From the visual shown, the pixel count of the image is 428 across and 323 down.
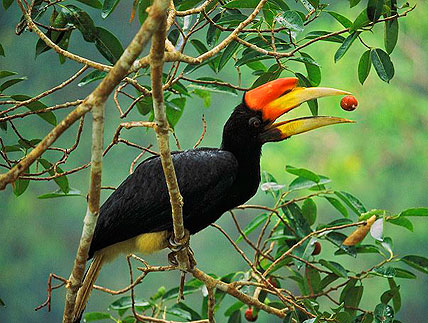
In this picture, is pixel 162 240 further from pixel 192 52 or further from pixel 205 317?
pixel 192 52

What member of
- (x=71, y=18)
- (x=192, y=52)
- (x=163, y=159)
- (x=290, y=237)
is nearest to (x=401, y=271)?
(x=290, y=237)

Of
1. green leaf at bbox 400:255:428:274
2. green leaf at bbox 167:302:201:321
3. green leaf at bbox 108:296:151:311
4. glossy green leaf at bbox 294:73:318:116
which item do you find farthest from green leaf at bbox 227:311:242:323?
glossy green leaf at bbox 294:73:318:116

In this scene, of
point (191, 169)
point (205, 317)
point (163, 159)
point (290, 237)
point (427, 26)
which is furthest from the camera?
point (427, 26)

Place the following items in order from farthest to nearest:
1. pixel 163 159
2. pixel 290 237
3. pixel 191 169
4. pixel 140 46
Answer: pixel 290 237 < pixel 191 169 < pixel 163 159 < pixel 140 46

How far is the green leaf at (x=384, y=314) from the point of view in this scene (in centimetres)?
145

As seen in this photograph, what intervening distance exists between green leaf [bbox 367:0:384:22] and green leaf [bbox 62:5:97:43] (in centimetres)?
62

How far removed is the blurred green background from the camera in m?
3.53

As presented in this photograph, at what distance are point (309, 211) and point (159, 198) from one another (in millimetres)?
514

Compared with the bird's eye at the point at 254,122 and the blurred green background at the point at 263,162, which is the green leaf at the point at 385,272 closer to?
the bird's eye at the point at 254,122

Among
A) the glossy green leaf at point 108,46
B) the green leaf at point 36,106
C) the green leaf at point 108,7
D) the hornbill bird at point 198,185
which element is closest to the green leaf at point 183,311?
the hornbill bird at point 198,185

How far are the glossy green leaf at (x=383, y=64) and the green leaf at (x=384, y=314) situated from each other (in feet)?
1.76

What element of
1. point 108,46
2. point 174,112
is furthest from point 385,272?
point 108,46

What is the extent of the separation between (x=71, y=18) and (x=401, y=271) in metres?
1.07

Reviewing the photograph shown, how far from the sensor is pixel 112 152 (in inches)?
142
